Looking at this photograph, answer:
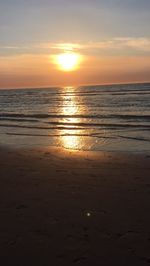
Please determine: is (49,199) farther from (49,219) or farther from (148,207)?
(148,207)

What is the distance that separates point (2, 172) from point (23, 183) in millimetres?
1368

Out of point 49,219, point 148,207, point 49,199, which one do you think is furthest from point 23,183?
point 148,207

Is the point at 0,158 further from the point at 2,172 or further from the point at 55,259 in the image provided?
the point at 55,259

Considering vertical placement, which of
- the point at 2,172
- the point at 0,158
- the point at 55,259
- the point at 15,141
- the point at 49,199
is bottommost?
the point at 15,141

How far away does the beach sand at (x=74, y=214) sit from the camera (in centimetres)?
455

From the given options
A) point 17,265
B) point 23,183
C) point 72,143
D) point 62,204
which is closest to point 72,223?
point 62,204

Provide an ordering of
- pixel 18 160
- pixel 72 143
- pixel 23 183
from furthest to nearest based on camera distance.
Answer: pixel 72 143 < pixel 18 160 < pixel 23 183

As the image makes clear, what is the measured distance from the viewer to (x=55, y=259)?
445 centimetres

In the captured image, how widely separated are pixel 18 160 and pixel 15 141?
491 cm

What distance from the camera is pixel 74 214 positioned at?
5.86 metres

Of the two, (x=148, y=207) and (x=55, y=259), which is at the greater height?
(x=55, y=259)

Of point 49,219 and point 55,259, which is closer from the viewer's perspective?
point 55,259

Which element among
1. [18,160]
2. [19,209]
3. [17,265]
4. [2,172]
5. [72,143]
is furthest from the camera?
[72,143]

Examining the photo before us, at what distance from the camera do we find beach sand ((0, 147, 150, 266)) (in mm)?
4555
